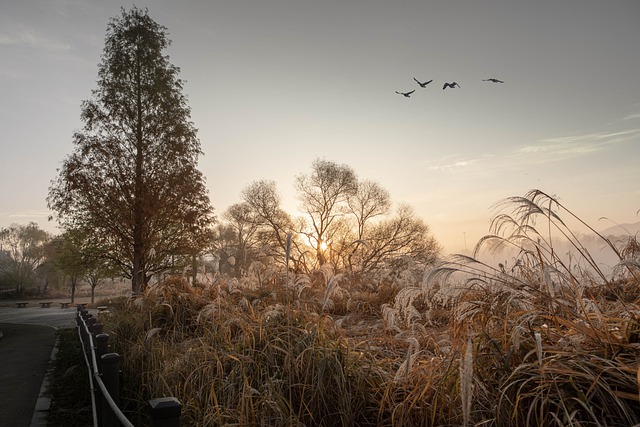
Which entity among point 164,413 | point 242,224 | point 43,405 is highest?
point 242,224

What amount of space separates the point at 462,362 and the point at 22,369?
32.7ft

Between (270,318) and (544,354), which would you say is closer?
(544,354)

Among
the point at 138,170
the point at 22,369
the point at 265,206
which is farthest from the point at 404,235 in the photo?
the point at 22,369

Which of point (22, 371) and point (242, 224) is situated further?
point (242, 224)

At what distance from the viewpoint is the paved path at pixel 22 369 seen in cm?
643

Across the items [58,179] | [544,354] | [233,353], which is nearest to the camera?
A: [544,354]

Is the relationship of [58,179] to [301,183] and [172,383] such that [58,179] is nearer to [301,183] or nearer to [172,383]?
[172,383]

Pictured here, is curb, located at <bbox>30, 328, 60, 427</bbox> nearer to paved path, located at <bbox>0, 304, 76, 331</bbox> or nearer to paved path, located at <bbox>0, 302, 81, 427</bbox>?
paved path, located at <bbox>0, 302, 81, 427</bbox>

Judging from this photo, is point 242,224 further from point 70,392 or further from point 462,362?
point 462,362

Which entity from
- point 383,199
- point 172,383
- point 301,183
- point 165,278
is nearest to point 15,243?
point 301,183

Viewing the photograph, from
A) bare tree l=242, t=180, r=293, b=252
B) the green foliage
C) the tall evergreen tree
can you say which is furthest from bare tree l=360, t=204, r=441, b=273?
the green foliage

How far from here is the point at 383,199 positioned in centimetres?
3869

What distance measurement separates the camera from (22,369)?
9375 millimetres

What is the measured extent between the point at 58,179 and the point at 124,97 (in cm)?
446
